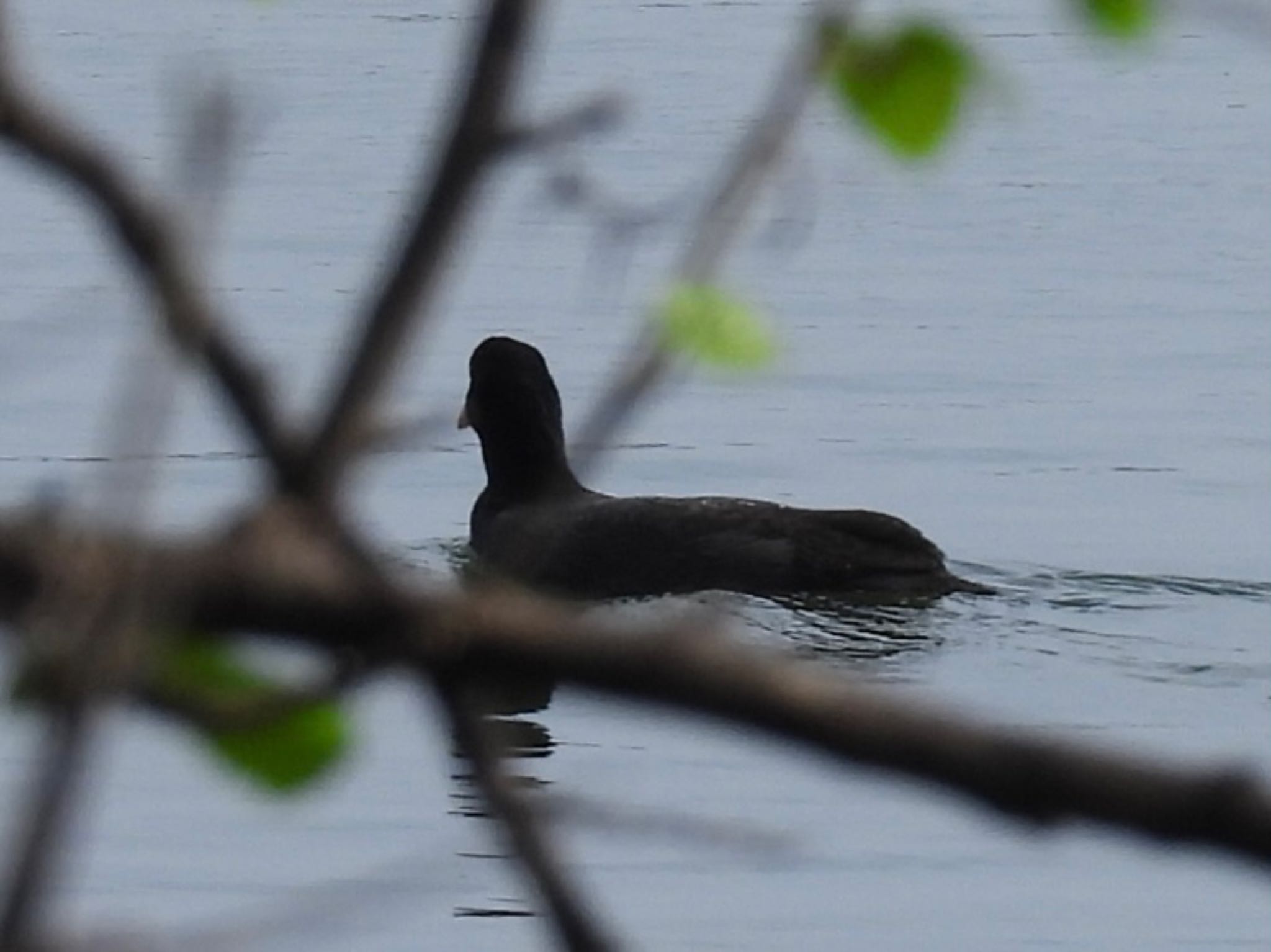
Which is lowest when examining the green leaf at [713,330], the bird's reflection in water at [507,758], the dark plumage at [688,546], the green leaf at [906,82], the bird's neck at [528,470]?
the bird's reflection in water at [507,758]

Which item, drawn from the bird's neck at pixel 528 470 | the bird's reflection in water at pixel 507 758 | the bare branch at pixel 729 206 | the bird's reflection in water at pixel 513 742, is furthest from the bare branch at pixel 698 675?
the bird's neck at pixel 528 470

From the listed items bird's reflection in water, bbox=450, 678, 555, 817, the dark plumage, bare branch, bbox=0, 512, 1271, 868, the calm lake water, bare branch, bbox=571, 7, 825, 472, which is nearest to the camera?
bare branch, bbox=0, 512, 1271, 868

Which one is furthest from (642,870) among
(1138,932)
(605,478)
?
(605,478)

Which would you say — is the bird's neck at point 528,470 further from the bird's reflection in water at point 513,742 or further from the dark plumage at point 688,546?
the bird's reflection in water at point 513,742

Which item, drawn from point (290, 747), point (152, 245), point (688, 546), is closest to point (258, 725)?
point (290, 747)

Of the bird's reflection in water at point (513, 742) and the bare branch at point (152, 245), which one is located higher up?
the bare branch at point (152, 245)

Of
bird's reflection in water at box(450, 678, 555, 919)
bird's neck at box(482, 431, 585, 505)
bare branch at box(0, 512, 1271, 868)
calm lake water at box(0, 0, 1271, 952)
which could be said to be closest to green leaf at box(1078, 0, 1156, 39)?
calm lake water at box(0, 0, 1271, 952)

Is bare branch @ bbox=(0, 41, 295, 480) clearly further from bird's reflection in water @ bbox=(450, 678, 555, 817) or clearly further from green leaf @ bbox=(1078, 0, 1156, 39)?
bird's reflection in water @ bbox=(450, 678, 555, 817)

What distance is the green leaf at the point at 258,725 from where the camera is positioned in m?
1.68

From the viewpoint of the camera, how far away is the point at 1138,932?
25.3 ft

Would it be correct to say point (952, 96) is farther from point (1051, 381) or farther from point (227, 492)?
point (1051, 381)

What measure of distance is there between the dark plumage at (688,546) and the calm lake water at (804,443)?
0.63 ft

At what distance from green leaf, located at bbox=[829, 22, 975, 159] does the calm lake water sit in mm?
23

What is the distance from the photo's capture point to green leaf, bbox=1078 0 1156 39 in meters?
1.68
